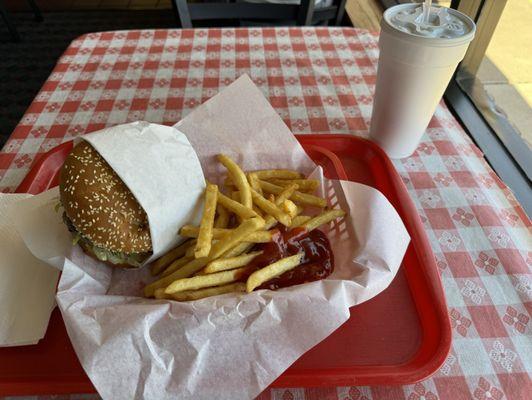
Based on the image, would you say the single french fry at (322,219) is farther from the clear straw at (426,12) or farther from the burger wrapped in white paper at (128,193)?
the clear straw at (426,12)

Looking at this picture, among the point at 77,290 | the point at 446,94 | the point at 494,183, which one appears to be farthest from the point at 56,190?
the point at 446,94

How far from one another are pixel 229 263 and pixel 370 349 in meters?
0.44

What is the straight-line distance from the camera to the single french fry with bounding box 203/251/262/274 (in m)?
1.07

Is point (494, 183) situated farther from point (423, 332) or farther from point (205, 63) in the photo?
point (205, 63)

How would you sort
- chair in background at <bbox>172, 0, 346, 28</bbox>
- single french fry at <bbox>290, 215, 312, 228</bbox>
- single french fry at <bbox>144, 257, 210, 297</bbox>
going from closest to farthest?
single french fry at <bbox>144, 257, 210, 297</bbox>
single french fry at <bbox>290, 215, 312, 228</bbox>
chair in background at <bbox>172, 0, 346, 28</bbox>

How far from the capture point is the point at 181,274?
1.13m

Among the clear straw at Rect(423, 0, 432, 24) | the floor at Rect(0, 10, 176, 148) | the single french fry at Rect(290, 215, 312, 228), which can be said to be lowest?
the floor at Rect(0, 10, 176, 148)

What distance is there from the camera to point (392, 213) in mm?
1185

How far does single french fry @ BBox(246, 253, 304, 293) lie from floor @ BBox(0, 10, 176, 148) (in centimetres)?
298

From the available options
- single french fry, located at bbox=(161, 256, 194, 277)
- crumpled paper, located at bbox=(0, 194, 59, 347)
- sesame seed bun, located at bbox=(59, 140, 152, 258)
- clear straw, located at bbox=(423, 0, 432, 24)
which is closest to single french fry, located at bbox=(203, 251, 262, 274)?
single french fry, located at bbox=(161, 256, 194, 277)

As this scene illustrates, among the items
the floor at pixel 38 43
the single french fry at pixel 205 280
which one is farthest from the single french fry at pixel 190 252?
the floor at pixel 38 43

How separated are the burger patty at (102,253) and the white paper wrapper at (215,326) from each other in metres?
0.06

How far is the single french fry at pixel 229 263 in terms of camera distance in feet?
3.51

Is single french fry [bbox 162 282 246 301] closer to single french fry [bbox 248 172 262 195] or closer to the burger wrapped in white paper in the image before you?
the burger wrapped in white paper
